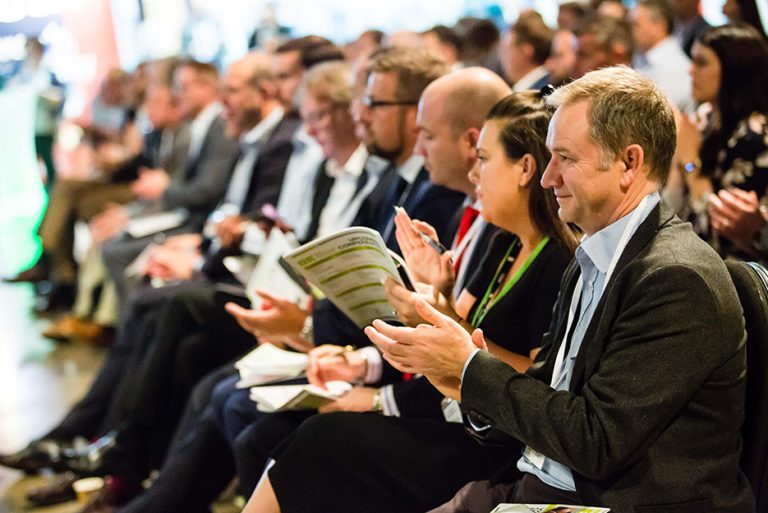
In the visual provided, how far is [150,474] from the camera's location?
3.71 meters

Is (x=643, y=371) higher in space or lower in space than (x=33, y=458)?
higher

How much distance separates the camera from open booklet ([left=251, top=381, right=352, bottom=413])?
256 cm

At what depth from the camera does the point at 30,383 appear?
5.30 metres

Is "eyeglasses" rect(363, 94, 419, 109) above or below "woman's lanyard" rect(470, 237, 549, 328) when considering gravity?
above

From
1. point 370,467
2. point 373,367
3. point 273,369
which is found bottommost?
point 273,369

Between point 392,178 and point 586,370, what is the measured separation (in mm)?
1769

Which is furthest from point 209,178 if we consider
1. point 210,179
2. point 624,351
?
point 624,351

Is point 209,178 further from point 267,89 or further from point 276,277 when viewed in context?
point 276,277

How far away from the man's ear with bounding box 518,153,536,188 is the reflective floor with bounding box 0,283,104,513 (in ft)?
7.29

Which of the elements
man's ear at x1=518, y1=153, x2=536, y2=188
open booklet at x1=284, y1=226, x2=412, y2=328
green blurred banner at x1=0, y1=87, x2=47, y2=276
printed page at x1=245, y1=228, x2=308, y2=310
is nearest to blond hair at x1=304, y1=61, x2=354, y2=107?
printed page at x1=245, y1=228, x2=308, y2=310

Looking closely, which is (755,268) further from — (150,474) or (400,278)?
(150,474)

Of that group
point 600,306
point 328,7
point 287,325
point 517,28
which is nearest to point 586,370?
point 600,306

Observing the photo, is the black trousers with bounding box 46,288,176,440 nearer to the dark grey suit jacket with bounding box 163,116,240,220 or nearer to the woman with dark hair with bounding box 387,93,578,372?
the dark grey suit jacket with bounding box 163,116,240,220

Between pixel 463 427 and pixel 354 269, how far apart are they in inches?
17.0
